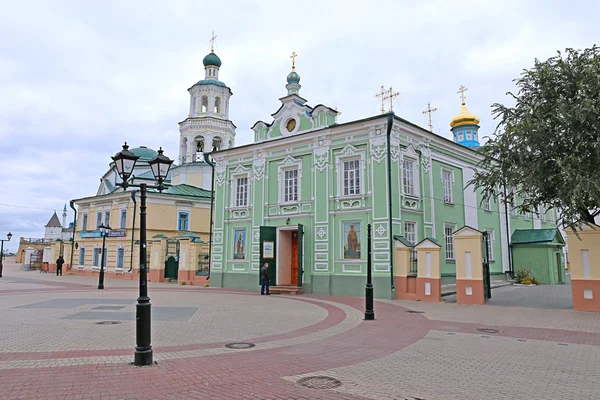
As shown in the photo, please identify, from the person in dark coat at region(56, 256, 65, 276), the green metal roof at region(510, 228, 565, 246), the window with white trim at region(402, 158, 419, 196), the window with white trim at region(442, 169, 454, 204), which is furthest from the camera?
the person in dark coat at region(56, 256, 65, 276)

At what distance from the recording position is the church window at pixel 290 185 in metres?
22.2

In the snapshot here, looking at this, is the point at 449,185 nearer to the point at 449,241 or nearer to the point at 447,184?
the point at 447,184

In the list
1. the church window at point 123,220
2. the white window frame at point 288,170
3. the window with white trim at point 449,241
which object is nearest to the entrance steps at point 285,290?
the white window frame at point 288,170

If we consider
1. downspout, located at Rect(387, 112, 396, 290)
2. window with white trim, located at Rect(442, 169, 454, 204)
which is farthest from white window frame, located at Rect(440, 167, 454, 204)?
downspout, located at Rect(387, 112, 396, 290)

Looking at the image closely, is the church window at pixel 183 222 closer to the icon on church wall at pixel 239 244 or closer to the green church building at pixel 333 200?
the green church building at pixel 333 200

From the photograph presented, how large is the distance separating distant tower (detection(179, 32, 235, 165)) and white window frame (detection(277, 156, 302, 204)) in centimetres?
1932

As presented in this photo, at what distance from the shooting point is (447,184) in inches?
898

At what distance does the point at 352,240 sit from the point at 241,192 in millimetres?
7567

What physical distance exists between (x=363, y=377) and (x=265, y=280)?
45.2ft

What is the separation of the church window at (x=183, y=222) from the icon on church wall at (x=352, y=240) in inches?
700

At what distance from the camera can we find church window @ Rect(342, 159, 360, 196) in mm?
20078

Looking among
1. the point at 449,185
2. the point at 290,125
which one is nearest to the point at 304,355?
the point at 290,125

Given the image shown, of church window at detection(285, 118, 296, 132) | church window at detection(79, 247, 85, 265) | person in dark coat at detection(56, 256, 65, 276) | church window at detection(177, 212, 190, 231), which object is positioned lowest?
person in dark coat at detection(56, 256, 65, 276)

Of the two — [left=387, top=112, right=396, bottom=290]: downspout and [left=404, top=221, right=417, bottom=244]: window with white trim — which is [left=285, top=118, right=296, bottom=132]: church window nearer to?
[left=387, top=112, right=396, bottom=290]: downspout
